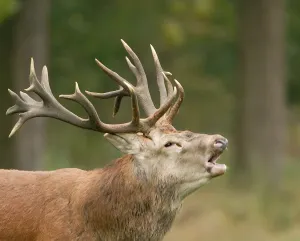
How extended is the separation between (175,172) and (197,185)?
0.61 feet

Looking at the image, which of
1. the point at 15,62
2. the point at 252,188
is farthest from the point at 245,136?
the point at 15,62

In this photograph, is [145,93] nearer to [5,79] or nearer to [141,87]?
[141,87]

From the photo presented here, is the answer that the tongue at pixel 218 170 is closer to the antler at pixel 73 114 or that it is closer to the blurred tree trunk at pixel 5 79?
the antler at pixel 73 114

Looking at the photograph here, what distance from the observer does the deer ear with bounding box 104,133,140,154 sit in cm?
980

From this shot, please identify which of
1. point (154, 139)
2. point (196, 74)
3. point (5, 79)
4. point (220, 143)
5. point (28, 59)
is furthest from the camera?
point (196, 74)

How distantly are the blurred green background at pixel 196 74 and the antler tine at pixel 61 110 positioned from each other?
6.11 m

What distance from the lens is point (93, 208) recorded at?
9.74 metres

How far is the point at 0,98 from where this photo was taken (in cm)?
1886

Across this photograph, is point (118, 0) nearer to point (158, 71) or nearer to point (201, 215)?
point (201, 215)

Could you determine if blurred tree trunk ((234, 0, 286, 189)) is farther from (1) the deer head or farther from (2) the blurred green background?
(1) the deer head

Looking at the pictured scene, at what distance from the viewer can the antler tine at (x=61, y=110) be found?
9.74 meters

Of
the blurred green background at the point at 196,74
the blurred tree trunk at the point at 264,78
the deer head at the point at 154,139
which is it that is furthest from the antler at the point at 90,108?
the blurred tree trunk at the point at 264,78

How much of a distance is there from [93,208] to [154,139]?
0.68 meters

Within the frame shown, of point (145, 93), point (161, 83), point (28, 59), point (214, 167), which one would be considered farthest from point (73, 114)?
point (28, 59)
